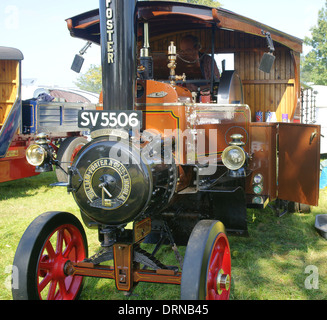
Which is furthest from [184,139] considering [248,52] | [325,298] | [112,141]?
[248,52]

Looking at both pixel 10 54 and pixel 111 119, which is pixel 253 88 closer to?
pixel 111 119

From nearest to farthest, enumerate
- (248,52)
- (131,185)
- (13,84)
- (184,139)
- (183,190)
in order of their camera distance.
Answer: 1. (131,185)
2. (183,190)
3. (184,139)
4. (248,52)
5. (13,84)

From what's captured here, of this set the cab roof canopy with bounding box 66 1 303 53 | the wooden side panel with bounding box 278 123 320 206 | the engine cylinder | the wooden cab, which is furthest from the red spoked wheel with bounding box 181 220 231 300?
the cab roof canopy with bounding box 66 1 303 53

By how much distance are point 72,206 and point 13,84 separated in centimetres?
284

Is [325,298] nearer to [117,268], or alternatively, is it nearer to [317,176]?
[317,176]

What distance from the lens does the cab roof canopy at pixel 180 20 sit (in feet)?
11.1

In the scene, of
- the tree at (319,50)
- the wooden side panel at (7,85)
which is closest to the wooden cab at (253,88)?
the wooden side panel at (7,85)

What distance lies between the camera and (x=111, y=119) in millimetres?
2547

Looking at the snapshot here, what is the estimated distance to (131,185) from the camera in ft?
7.74

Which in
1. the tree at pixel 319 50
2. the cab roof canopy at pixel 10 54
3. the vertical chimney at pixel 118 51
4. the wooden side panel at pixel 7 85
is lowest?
the vertical chimney at pixel 118 51

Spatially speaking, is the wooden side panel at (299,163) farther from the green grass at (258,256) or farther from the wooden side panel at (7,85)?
the wooden side panel at (7,85)

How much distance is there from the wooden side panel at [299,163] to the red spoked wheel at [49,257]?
2174 millimetres

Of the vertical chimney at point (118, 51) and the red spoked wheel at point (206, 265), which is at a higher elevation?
the vertical chimney at point (118, 51)

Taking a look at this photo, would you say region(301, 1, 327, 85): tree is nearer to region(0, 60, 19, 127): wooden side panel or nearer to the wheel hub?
region(0, 60, 19, 127): wooden side panel
